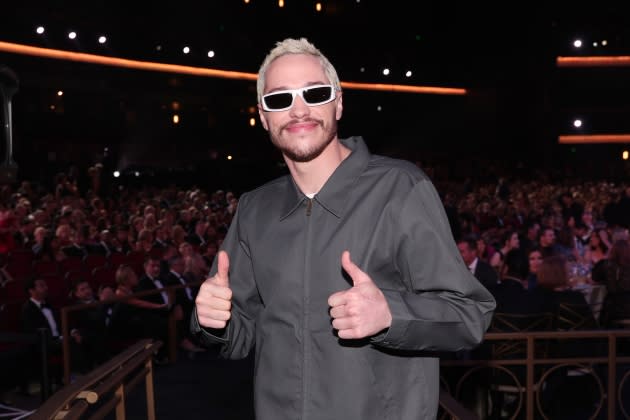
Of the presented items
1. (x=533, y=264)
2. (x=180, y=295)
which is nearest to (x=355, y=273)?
(x=533, y=264)

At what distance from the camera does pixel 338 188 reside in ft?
5.98

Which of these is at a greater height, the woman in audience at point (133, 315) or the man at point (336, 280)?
the man at point (336, 280)

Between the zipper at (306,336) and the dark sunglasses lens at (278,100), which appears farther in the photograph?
the dark sunglasses lens at (278,100)

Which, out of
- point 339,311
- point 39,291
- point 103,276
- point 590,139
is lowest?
point 103,276

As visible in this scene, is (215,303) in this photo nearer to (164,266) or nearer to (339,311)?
(339,311)

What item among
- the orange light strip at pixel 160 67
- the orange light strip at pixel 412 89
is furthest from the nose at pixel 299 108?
the orange light strip at pixel 412 89

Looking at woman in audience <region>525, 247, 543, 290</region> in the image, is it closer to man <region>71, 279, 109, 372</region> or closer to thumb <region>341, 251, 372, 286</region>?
man <region>71, 279, 109, 372</region>

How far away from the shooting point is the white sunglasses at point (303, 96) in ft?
6.02

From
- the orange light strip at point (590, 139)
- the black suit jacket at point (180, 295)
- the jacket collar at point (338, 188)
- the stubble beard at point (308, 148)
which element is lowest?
the black suit jacket at point (180, 295)

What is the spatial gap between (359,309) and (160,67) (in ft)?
82.3

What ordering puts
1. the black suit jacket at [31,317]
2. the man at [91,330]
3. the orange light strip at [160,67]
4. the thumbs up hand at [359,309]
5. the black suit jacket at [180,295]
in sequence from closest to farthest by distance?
the thumbs up hand at [359,309] < the black suit jacket at [31,317] < the man at [91,330] < the black suit jacket at [180,295] < the orange light strip at [160,67]

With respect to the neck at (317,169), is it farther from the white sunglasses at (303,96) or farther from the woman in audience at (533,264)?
the woman in audience at (533,264)

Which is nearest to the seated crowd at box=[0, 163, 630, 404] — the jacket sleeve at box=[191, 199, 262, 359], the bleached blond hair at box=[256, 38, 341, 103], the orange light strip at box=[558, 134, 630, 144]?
the jacket sleeve at box=[191, 199, 262, 359]

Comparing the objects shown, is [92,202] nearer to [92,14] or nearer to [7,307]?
[7,307]
